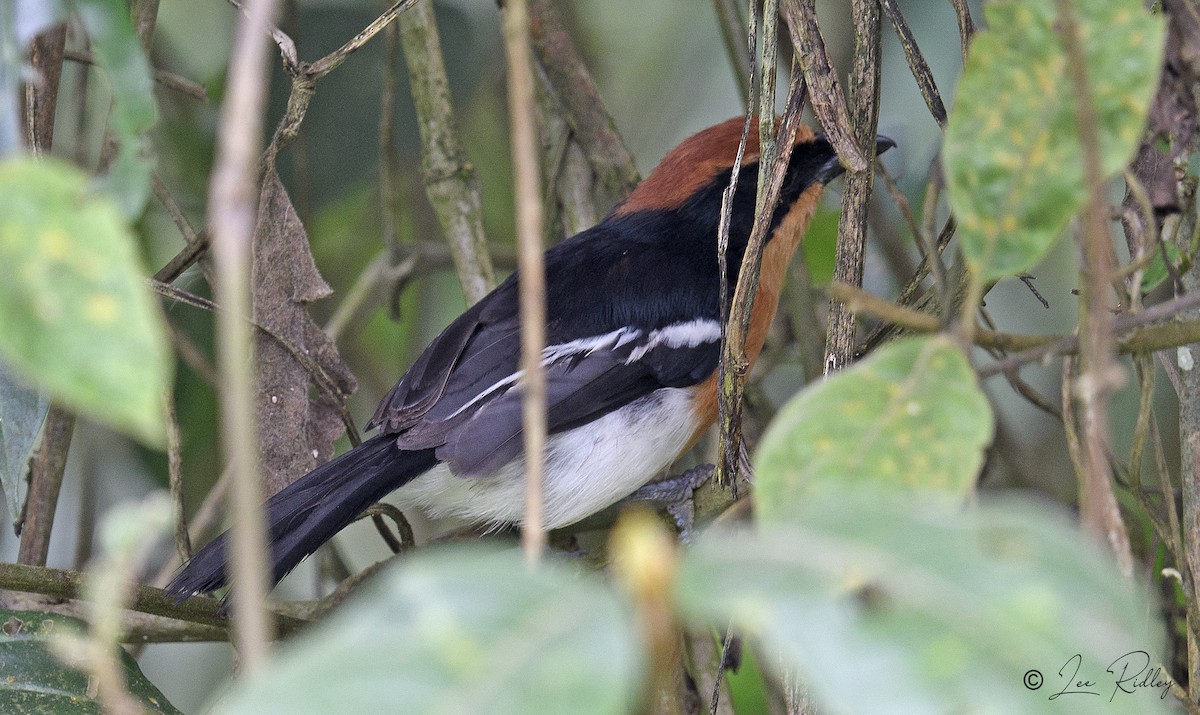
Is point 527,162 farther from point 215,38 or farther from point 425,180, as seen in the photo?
point 215,38

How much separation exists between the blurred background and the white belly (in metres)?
0.52

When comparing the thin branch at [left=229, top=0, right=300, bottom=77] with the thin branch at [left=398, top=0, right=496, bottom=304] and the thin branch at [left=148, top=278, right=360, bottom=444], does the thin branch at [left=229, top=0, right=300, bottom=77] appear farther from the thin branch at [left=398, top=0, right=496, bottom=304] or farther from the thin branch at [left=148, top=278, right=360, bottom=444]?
the thin branch at [left=398, top=0, right=496, bottom=304]

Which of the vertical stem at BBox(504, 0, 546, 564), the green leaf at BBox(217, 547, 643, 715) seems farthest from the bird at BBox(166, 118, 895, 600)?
the green leaf at BBox(217, 547, 643, 715)

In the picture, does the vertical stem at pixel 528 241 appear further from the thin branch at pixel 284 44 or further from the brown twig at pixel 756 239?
the thin branch at pixel 284 44

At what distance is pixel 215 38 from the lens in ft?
11.2

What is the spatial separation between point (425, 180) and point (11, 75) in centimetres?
175

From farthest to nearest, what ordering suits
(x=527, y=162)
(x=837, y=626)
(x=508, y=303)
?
(x=508, y=303)
(x=527, y=162)
(x=837, y=626)

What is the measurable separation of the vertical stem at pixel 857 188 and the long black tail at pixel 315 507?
94 centimetres

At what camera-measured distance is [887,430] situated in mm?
891

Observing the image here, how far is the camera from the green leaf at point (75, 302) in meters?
0.64

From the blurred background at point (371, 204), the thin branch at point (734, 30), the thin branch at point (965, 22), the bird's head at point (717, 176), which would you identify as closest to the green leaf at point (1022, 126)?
the thin branch at point (965, 22)

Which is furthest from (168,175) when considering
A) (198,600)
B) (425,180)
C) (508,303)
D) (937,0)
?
(937,0)

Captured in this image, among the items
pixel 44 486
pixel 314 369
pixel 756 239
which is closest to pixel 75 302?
pixel 756 239

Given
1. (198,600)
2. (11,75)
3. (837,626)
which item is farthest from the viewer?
(198,600)
